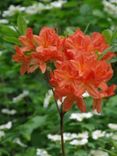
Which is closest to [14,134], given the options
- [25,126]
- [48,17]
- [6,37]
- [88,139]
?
[25,126]

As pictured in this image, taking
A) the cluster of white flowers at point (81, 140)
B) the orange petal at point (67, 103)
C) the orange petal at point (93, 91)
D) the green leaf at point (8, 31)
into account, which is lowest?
the cluster of white flowers at point (81, 140)

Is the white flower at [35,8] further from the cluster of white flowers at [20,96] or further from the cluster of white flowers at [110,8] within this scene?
the cluster of white flowers at [20,96]

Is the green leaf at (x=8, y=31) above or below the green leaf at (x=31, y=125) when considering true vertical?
above

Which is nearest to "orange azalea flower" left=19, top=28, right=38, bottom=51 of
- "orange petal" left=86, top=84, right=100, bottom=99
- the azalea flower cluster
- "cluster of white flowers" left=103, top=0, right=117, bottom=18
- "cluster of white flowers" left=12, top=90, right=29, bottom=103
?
the azalea flower cluster

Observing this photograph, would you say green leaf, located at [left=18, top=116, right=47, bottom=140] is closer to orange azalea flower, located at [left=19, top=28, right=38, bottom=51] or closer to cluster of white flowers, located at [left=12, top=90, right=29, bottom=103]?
cluster of white flowers, located at [left=12, top=90, right=29, bottom=103]

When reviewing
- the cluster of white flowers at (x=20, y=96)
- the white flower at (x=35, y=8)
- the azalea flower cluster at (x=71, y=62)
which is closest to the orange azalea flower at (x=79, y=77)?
the azalea flower cluster at (x=71, y=62)

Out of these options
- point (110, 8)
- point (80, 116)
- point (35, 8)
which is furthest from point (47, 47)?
point (35, 8)

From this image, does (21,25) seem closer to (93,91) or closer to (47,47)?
(47,47)
